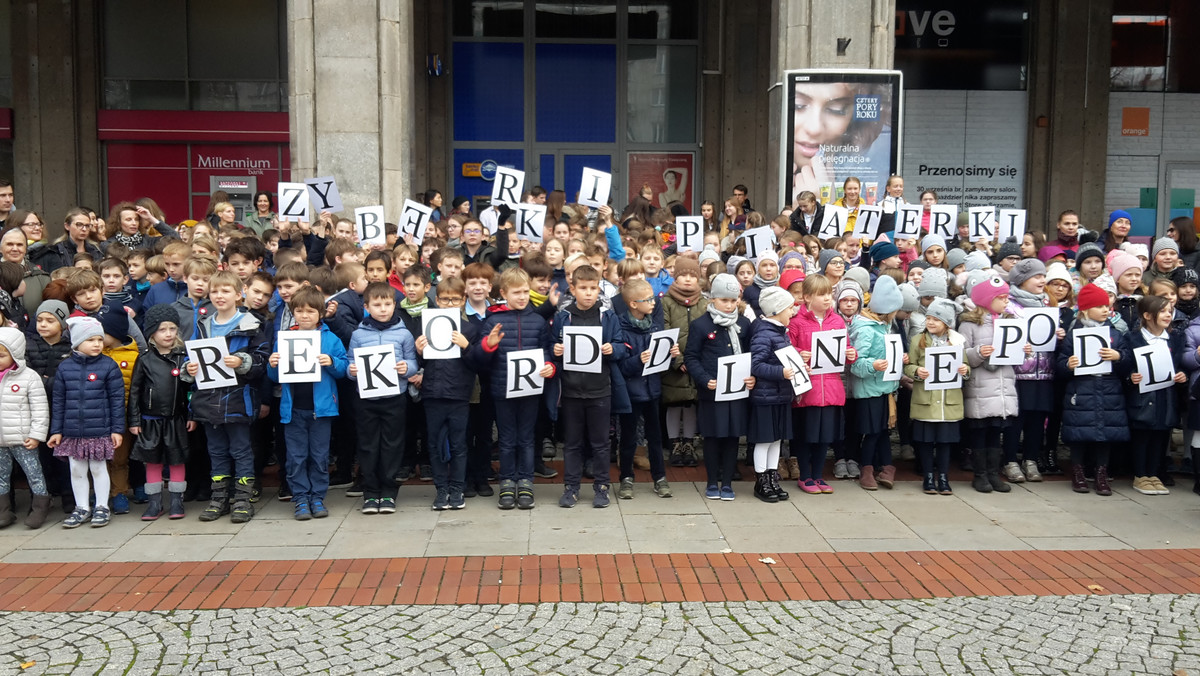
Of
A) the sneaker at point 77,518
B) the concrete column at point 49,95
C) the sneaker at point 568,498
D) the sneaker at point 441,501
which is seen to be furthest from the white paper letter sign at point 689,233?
the concrete column at point 49,95

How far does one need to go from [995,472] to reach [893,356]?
1.29 meters

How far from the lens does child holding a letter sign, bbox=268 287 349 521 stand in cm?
772

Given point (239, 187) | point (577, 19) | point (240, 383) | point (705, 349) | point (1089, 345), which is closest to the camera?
point (240, 383)

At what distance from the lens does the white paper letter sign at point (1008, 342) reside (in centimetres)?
838

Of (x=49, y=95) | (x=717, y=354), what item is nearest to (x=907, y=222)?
(x=717, y=354)

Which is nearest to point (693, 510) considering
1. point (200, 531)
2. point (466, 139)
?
point (200, 531)

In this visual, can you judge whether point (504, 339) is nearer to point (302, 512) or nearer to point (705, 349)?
point (705, 349)

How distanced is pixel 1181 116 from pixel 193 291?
16.9 metres

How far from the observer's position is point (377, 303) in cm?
782

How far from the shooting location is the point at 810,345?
8.42m

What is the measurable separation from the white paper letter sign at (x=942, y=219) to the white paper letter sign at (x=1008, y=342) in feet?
9.12

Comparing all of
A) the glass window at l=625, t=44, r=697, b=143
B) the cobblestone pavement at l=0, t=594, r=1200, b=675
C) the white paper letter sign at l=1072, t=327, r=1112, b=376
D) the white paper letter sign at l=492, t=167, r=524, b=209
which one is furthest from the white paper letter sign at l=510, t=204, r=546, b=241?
the glass window at l=625, t=44, r=697, b=143

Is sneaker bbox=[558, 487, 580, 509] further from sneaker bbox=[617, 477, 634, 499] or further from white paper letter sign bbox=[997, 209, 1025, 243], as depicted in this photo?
white paper letter sign bbox=[997, 209, 1025, 243]

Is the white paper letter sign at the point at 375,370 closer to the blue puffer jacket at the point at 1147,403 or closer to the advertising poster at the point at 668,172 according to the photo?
the blue puffer jacket at the point at 1147,403
